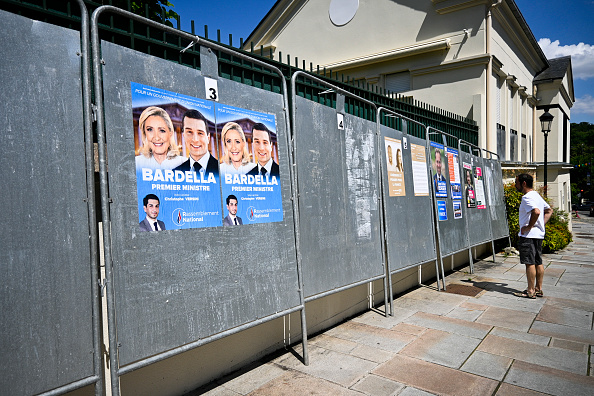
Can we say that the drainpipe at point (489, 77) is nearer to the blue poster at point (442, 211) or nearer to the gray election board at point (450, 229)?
the gray election board at point (450, 229)

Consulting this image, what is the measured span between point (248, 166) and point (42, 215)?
1671 millimetres

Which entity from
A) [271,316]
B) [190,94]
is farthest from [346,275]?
[190,94]

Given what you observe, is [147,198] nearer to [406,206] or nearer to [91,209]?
[91,209]

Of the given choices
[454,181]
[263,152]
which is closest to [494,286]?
[454,181]

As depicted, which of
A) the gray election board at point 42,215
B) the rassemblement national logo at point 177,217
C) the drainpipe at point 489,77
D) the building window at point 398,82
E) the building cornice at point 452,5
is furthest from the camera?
the building window at point 398,82

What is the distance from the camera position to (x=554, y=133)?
72.2 ft

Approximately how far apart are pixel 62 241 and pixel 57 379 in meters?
0.77

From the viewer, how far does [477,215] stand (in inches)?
362

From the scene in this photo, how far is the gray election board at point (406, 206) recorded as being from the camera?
591cm

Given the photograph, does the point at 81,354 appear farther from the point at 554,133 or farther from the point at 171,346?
the point at 554,133

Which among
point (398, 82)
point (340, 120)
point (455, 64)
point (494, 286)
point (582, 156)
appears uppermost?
point (582, 156)

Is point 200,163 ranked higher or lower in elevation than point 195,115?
lower

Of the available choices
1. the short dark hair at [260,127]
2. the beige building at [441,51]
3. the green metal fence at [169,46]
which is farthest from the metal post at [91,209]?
the beige building at [441,51]

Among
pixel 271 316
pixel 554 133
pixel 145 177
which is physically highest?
pixel 554 133
